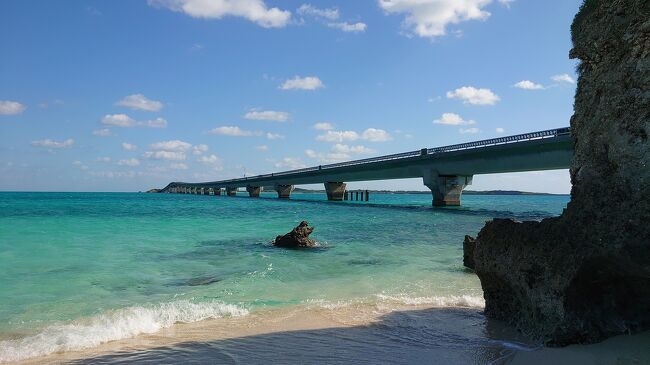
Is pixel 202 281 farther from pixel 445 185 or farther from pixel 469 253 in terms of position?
pixel 445 185

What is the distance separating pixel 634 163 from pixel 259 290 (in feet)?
26.5

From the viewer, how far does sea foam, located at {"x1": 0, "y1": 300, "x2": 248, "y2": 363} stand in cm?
631

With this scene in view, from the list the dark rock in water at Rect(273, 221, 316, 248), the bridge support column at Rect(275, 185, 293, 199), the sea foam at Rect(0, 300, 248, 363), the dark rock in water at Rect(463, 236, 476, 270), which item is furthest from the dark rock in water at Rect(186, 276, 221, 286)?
the bridge support column at Rect(275, 185, 293, 199)

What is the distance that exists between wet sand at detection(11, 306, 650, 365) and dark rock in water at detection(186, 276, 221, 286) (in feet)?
12.8

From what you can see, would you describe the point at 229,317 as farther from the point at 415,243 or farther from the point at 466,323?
the point at 415,243

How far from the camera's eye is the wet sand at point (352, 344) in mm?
5176

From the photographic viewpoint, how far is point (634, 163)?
471 cm

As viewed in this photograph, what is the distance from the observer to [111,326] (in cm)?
733

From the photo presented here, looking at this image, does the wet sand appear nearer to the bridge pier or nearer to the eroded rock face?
the eroded rock face

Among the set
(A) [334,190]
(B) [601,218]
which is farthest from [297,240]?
(A) [334,190]

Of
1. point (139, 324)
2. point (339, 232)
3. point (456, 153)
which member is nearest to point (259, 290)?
point (139, 324)

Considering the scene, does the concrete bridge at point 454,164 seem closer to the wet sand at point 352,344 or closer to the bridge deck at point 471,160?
the bridge deck at point 471,160

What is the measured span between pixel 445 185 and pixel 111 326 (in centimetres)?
5272

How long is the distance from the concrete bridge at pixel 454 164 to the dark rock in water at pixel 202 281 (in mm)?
32984
